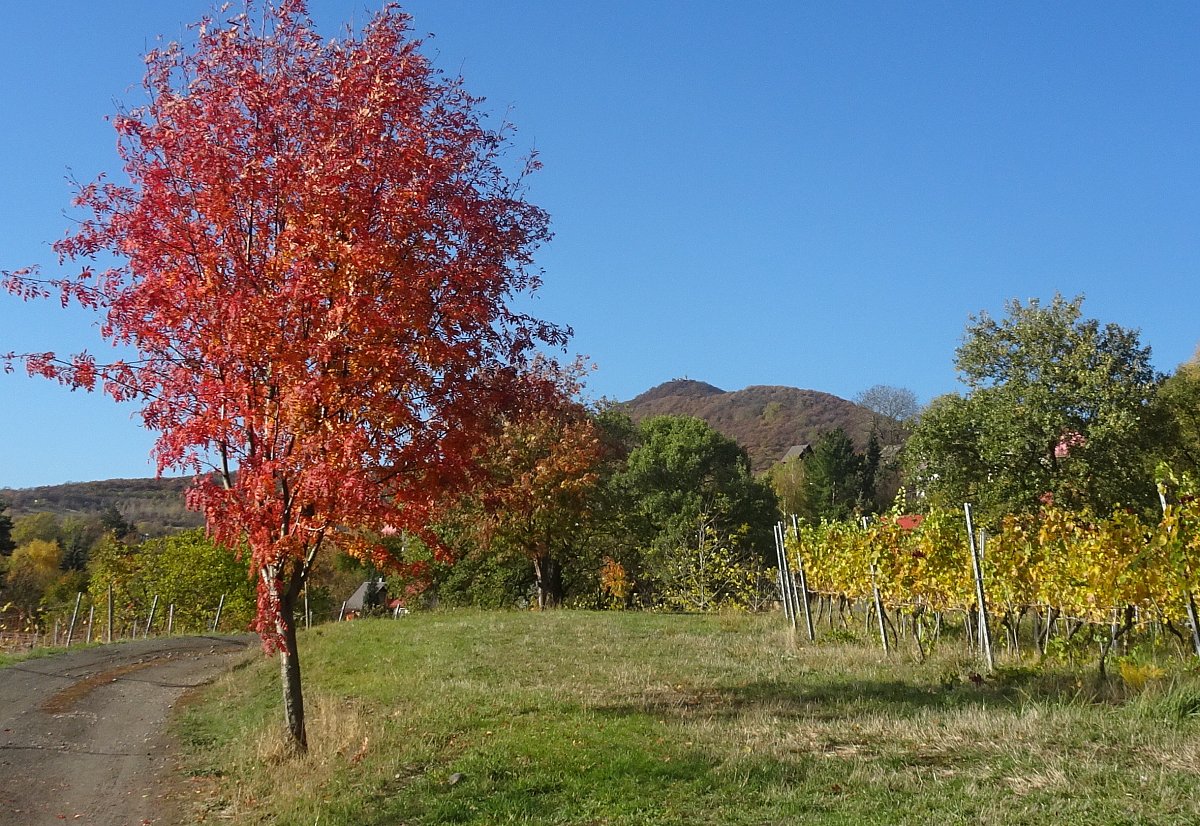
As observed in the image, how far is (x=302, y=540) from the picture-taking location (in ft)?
27.1

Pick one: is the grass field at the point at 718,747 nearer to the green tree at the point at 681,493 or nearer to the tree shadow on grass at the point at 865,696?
the tree shadow on grass at the point at 865,696

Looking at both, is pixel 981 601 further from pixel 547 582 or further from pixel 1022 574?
pixel 547 582

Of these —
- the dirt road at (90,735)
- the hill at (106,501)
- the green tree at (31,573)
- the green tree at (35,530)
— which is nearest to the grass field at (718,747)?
the dirt road at (90,735)

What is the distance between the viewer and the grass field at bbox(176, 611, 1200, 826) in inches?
229

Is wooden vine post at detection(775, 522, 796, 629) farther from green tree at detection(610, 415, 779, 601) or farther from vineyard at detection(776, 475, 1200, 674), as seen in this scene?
green tree at detection(610, 415, 779, 601)

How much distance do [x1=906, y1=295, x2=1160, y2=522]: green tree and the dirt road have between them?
18949 mm

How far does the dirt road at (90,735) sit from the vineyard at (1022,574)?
31.7ft

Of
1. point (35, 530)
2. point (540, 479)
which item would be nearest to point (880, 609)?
point (540, 479)

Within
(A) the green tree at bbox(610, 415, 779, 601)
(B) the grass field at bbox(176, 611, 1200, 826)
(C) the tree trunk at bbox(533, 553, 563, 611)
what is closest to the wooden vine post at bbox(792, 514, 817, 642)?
(B) the grass field at bbox(176, 611, 1200, 826)

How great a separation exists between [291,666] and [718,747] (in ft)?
14.9

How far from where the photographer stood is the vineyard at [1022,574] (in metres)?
9.05

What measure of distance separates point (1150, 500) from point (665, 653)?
16072 millimetres

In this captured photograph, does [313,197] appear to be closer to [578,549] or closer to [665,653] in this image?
[665,653]

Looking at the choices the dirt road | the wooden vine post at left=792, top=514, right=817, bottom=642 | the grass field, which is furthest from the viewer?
the wooden vine post at left=792, top=514, right=817, bottom=642
